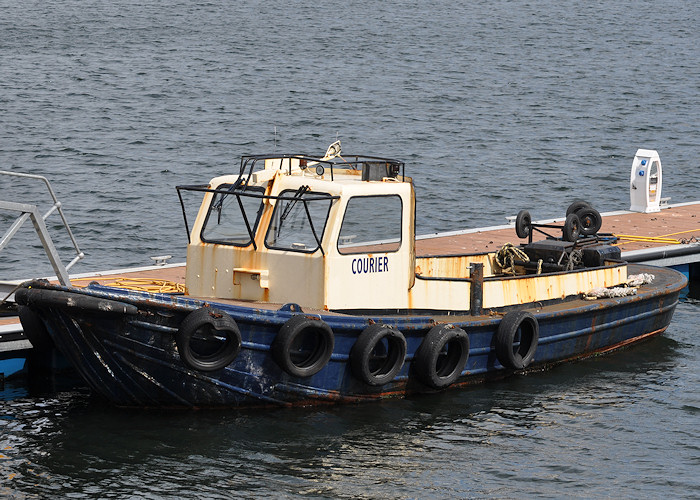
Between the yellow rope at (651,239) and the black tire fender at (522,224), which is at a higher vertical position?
the black tire fender at (522,224)

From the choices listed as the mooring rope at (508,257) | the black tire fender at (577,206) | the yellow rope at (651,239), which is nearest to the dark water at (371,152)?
the yellow rope at (651,239)

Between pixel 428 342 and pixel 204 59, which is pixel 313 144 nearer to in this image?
pixel 204 59

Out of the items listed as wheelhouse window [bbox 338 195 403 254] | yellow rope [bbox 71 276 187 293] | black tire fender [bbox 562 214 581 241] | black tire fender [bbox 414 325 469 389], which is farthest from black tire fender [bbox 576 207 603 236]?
yellow rope [bbox 71 276 187 293]

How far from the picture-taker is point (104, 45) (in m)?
51.2

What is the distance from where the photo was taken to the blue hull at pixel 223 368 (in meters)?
12.3

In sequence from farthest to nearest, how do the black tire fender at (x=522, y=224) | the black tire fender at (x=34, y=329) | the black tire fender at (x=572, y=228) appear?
1. the black tire fender at (x=522, y=224)
2. the black tire fender at (x=572, y=228)
3. the black tire fender at (x=34, y=329)

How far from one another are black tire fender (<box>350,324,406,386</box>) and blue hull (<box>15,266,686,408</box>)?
125 mm

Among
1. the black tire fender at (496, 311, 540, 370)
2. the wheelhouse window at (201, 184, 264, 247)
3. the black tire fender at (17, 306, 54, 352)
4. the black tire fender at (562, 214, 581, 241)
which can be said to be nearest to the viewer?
the black tire fender at (17, 306, 54, 352)

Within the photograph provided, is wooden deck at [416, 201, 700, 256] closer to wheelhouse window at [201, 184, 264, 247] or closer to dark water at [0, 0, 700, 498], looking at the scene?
dark water at [0, 0, 700, 498]

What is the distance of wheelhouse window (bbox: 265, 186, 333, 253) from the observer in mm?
13390

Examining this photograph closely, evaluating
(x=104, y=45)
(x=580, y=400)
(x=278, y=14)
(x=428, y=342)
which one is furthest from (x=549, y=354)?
(x=278, y=14)

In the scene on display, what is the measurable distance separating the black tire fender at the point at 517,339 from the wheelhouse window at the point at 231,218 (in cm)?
318

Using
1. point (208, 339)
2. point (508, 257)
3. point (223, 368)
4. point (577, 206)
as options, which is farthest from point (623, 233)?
point (208, 339)

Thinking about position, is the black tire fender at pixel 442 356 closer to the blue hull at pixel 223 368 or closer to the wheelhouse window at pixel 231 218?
the blue hull at pixel 223 368
